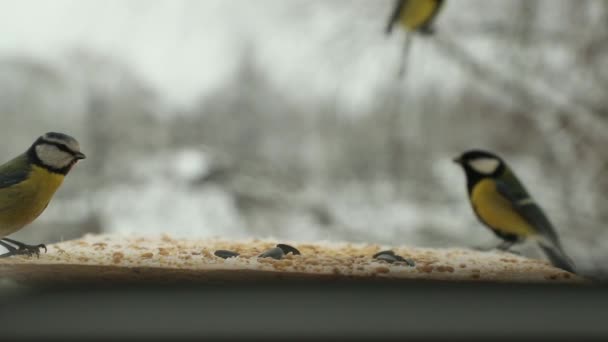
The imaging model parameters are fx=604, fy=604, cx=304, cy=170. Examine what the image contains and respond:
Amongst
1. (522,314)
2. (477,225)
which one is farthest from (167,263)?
(477,225)

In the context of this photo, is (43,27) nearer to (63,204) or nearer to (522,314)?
(63,204)

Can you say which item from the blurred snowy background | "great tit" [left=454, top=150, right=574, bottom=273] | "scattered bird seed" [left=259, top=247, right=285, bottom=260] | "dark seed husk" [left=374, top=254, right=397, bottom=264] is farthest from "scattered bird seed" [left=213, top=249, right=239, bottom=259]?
the blurred snowy background

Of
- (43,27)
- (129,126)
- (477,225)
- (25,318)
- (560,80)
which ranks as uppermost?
(560,80)

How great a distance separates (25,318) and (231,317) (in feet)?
0.99

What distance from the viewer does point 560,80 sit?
78.6 inches

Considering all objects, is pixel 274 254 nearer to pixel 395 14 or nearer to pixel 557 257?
pixel 557 257

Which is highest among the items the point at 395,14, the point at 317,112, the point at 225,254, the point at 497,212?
the point at 395,14

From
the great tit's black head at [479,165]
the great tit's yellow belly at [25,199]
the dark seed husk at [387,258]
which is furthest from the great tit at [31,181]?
the great tit's black head at [479,165]

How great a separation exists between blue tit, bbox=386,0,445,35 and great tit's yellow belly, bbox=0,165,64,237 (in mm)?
849

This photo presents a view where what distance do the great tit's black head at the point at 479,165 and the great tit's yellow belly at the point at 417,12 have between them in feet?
1.24

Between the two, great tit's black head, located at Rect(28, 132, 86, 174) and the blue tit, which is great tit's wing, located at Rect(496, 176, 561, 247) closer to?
the blue tit

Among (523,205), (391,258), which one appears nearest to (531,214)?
(523,205)

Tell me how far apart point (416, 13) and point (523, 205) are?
505 millimetres

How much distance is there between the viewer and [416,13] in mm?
1356
